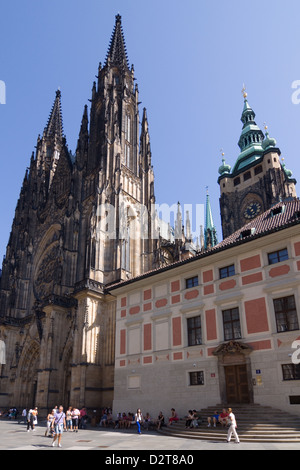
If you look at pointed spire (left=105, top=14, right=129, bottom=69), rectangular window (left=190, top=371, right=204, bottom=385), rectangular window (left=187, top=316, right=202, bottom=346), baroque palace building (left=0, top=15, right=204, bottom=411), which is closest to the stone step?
rectangular window (left=190, top=371, right=204, bottom=385)

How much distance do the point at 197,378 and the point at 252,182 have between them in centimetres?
4759

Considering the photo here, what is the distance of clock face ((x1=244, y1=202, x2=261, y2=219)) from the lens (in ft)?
193

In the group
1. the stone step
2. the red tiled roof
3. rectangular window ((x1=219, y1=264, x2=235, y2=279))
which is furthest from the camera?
rectangular window ((x1=219, y1=264, x2=235, y2=279))

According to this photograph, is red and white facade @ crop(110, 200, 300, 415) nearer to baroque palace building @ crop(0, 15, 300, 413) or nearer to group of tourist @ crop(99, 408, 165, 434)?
baroque palace building @ crop(0, 15, 300, 413)

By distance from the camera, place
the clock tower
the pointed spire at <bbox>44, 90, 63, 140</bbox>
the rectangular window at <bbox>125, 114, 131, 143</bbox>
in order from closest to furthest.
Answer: the rectangular window at <bbox>125, 114, 131, 143</bbox> < the clock tower < the pointed spire at <bbox>44, 90, 63, 140</bbox>

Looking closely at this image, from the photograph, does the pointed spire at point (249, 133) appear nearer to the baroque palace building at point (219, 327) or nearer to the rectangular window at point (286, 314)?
the baroque palace building at point (219, 327)

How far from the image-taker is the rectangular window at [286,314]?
1692cm

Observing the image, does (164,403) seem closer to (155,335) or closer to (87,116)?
(155,335)

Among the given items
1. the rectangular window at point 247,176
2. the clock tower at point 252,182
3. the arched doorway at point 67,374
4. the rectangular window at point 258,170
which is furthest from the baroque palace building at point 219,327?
the rectangular window at point 247,176

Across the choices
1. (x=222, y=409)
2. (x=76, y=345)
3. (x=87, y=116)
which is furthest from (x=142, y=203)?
(x=222, y=409)

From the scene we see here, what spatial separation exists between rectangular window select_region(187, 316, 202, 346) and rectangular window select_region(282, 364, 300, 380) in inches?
192

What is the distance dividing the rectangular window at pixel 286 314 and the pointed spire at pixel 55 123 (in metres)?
53.3

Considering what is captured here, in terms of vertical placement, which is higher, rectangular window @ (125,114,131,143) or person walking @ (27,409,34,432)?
rectangular window @ (125,114,131,143)

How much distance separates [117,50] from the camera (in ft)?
175
